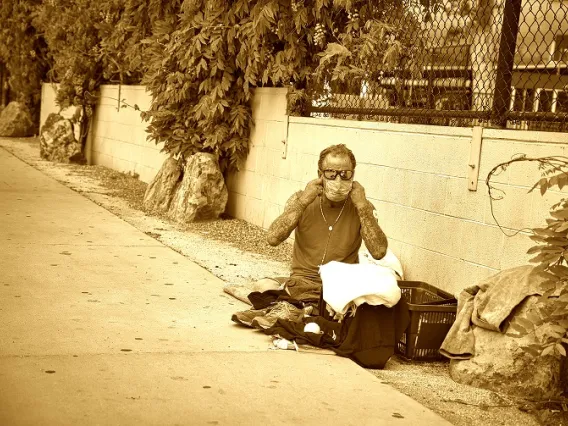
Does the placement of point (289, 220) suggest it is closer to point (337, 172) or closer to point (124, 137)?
point (337, 172)

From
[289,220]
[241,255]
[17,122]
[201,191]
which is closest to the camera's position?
[289,220]

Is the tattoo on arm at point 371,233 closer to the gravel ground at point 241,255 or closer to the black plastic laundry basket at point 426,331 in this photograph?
the black plastic laundry basket at point 426,331

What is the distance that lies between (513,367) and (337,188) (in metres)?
1.68

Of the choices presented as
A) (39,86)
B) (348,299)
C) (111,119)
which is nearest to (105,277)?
(348,299)

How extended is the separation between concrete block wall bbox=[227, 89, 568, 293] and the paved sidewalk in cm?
153

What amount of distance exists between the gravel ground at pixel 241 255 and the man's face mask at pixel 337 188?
3.66 ft

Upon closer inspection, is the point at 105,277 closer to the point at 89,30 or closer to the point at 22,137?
the point at 89,30

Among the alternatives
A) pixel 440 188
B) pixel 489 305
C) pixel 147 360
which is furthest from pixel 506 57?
pixel 147 360

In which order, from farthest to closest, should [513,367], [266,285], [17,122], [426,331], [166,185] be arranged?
Answer: [17,122] < [166,185] < [266,285] < [426,331] < [513,367]

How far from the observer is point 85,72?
50.6ft

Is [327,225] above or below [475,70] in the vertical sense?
below

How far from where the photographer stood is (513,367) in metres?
4.69

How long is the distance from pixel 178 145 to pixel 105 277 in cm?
369

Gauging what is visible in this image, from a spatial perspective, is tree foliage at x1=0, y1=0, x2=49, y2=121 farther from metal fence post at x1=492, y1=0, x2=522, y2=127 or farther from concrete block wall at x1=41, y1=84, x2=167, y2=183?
metal fence post at x1=492, y1=0, x2=522, y2=127
